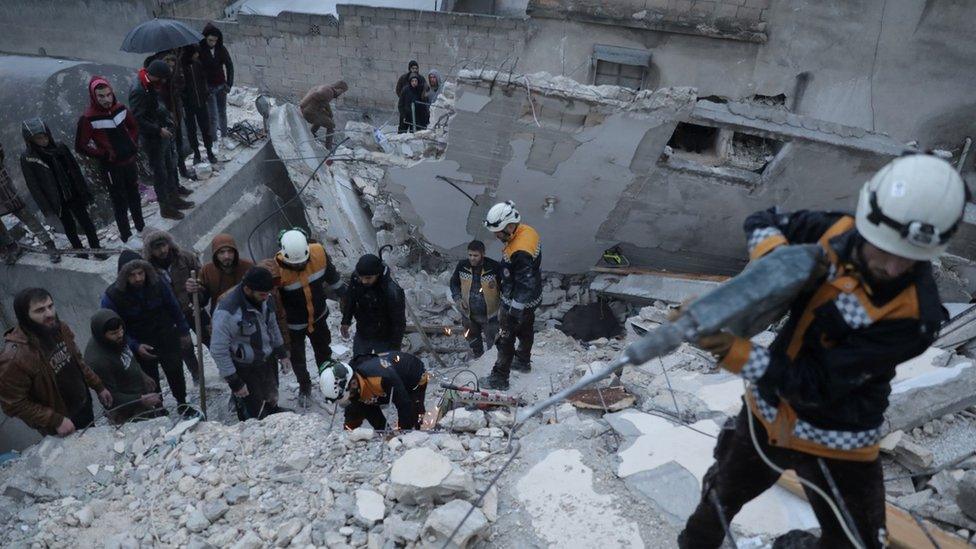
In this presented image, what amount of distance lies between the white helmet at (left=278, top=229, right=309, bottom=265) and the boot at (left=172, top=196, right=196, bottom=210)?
2835 millimetres

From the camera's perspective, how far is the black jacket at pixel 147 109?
5871mm

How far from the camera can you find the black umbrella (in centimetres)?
624

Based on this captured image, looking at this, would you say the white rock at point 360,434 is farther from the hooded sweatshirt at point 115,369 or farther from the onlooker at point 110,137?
the onlooker at point 110,137

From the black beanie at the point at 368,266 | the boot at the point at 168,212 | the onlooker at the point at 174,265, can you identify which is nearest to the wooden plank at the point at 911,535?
the black beanie at the point at 368,266

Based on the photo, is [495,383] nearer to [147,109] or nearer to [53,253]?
[147,109]

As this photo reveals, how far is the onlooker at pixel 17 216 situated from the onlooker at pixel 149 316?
1.68 meters

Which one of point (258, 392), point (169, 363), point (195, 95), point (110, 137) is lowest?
point (258, 392)

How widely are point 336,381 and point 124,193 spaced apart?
3.61 m

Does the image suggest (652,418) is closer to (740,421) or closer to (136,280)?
(740,421)

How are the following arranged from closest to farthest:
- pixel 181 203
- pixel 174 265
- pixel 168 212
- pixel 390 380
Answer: pixel 390 380 → pixel 174 265 → pixel 168 212 → pixel 181 203

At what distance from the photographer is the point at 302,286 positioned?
17.0 feet

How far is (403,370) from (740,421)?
2580mm

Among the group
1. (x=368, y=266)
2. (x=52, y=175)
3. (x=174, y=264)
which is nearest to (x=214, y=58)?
(x=52, y=175)

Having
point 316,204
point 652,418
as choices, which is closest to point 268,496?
point 652,418
